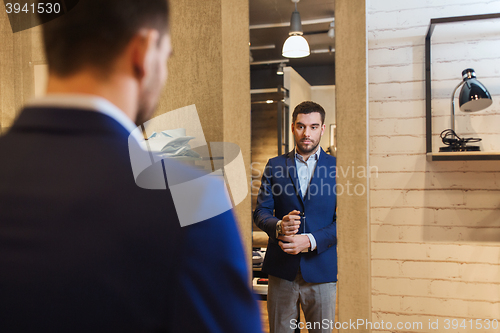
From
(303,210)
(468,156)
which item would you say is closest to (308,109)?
(303,210)

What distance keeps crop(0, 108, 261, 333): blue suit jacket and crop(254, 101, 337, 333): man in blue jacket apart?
640 millimetres

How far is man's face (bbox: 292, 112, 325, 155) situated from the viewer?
962mm

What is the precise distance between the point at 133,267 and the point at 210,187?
0.16 meters

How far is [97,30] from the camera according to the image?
0.46 m

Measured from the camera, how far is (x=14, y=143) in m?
0.37

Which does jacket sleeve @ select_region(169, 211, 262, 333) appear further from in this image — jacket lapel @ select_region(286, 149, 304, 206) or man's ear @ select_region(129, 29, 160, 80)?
jacket lapel @ select_region(286, 149, 304, 206)

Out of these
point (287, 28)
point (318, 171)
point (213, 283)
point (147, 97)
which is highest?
point (287, 28)

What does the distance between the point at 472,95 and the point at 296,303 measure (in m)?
1.17

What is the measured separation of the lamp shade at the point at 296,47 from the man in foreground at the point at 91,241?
0.72m

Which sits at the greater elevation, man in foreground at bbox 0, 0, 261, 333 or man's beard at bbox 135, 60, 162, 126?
man's beard at bbox 135, 60, 162, 126

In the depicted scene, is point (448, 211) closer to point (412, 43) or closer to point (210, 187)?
point (412, 43)

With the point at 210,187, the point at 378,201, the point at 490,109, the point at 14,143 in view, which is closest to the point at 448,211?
the point at 378,201

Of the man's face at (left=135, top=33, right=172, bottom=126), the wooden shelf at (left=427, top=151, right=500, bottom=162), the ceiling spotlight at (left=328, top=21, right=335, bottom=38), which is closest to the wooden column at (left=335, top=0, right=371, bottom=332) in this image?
the ceiling spotlight at (left=328, top=21, right=335, bottom=38)

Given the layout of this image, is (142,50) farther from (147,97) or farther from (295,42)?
(295,42)
